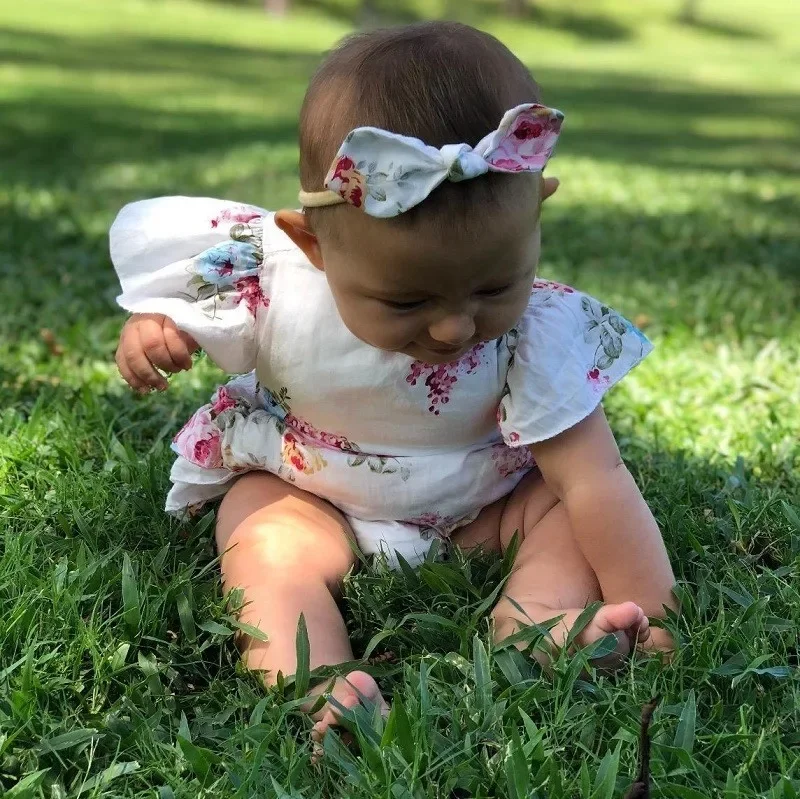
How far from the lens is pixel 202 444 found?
91.3 inches

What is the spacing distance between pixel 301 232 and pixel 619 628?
2.70 ft

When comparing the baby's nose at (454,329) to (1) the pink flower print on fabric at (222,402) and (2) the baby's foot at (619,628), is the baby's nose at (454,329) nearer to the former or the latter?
(2) the baby's foot at (619,628)

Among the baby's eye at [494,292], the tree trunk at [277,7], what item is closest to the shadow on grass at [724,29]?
the tree trunk at [277,7]

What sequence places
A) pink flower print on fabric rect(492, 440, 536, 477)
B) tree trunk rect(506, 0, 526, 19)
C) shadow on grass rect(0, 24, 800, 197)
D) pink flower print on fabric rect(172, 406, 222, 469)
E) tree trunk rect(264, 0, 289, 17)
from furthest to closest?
tree trunk rect(506, 0, 526, 19)
tree trunk rect(264, 0, 289, 17)
shadow on grass rect(0, 24, 800, 197)
pink flower print on fabric rect(172, 406, 222, 469)
pink flower print on fabric rect(492, 440, 536, 477)

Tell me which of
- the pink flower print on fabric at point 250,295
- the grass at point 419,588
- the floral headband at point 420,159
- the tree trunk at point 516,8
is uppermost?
the floral headband at point 420,159

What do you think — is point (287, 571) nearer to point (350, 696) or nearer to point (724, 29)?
point (350, 696)

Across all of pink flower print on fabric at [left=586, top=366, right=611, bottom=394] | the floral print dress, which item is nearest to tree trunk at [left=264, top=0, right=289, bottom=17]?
the floral print dress

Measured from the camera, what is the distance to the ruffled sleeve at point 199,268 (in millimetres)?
2121

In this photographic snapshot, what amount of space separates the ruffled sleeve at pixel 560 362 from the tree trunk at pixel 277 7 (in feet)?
89.7

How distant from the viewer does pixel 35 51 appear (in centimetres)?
1670

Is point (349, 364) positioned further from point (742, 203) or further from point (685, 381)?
point (742, 203)

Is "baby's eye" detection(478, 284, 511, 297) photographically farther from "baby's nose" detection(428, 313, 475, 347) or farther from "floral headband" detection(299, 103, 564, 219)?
"floral headband" detection(299, 103, 564, 219)

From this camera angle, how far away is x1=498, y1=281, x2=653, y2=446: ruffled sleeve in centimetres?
204

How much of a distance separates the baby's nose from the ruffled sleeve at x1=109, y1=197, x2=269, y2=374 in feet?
1.39
